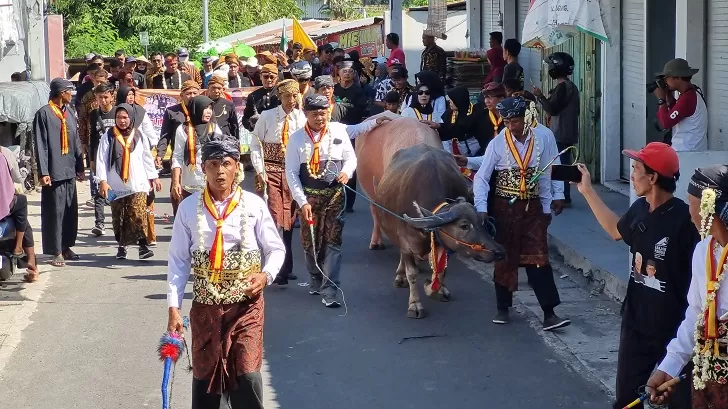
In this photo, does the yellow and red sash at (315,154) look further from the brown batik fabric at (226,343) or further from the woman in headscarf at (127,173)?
the brown batik fabric at (226,343)

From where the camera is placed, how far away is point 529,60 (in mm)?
19859

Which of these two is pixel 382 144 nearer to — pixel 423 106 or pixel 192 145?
pixel 423 106

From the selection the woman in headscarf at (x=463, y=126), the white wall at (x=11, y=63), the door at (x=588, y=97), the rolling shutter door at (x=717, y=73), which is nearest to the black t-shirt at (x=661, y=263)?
the woman in headscarf at (x=463, y=126)

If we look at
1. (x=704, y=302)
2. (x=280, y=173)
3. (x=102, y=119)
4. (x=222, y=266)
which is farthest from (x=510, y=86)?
(x=704, y=302)

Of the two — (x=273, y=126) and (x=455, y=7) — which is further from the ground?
(x=455, y=7)

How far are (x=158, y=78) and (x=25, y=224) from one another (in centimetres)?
1122

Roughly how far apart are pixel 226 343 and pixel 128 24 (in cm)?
3822

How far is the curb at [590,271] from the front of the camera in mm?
10208

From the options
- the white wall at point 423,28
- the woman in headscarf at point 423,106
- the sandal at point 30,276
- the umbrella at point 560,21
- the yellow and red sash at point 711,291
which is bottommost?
the sandal at point 30,276

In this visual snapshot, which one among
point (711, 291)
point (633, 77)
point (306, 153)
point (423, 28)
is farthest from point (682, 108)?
point (423, 28)

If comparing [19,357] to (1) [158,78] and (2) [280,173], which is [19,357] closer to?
(2) [280,173]

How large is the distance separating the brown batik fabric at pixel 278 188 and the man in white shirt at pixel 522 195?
232cm

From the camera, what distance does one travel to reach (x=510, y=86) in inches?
476

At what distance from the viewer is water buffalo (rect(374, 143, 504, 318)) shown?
9.10 metres
